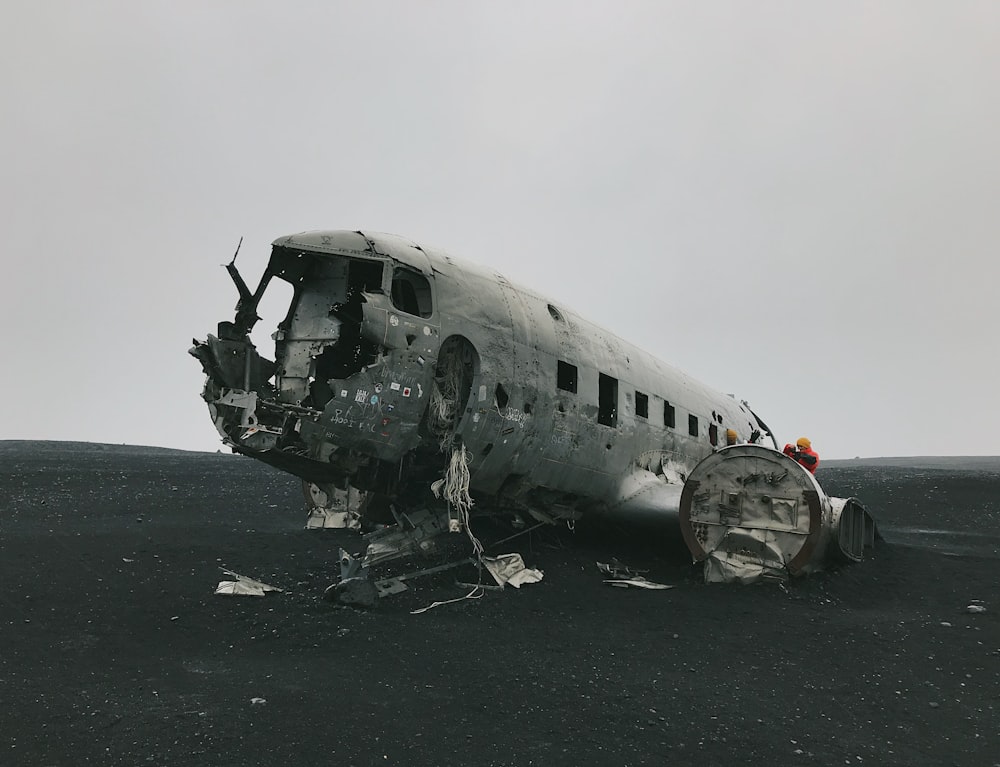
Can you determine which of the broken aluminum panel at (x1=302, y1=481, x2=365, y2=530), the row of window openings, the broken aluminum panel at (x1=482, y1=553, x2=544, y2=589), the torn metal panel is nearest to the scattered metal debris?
the torn metal panel

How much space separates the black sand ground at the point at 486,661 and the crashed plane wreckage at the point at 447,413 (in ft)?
3.20

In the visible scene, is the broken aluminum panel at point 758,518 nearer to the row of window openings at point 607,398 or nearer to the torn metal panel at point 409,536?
the row of window openings at point 607,398

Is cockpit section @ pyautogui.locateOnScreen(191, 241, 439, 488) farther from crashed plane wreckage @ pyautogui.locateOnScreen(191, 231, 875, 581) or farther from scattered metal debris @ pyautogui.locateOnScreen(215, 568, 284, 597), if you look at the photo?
scattered metal debris @ pyautogui.locateOnScreen(215, 568, 284, 597)

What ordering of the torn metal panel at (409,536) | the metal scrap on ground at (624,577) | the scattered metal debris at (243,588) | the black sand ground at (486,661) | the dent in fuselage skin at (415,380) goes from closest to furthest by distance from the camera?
the black sand ground at (486,661), the dent in fuselage skin at (415,380), the scattered metal debris at (243,588), the torn metal panel at (409,536), the metal scrap on ground at (624,577)

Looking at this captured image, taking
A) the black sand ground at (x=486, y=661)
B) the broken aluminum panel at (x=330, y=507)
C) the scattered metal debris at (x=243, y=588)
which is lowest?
the black sand ground at (x=486, y=661)

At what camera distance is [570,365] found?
37.3ft

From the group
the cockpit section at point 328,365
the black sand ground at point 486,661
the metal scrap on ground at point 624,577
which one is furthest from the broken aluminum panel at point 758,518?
the cockpit section at point 328,365

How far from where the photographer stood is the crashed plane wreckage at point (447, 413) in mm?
8570

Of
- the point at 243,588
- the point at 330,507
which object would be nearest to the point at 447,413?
the point at 243,588

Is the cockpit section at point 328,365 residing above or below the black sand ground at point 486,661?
above

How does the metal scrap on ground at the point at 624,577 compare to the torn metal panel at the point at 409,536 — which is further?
the metal scrap on ground at the point at 624,577

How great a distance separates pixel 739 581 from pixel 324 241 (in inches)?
321

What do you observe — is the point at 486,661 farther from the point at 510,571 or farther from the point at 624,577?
the point at 624,577

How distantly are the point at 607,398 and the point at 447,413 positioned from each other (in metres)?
4.11
